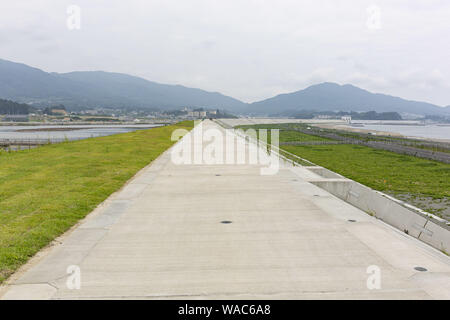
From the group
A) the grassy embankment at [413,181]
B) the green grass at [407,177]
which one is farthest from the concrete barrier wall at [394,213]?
the green grass at [407,177]

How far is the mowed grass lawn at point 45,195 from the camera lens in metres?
6.55

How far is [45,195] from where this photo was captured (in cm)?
1044

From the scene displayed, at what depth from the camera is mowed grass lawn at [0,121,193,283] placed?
258 inches

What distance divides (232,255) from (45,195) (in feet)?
22.8

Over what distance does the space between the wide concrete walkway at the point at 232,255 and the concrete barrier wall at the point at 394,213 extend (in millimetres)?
984

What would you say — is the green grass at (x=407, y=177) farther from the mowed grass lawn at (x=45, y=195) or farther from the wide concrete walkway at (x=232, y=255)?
the mowed grass lawn at (x=45, y=195)

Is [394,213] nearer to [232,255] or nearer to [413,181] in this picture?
[232,255]

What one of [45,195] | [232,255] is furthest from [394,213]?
[45,195]

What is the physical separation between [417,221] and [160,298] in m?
7.04

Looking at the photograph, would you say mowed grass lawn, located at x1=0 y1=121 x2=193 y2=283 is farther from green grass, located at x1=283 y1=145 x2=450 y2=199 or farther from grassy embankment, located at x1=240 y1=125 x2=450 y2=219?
green grass, located at x1=283 y1=145 x2=450 y2=199

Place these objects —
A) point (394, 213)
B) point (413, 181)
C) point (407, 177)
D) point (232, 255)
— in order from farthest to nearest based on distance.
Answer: point (407, 177)
point (413, 181)
point (394, 213)
point (232, 255)

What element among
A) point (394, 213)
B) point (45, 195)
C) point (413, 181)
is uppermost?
point (45, 195)

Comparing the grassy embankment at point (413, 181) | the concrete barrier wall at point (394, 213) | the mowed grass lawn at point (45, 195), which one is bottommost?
the grassy embankment at point (413, 181)
